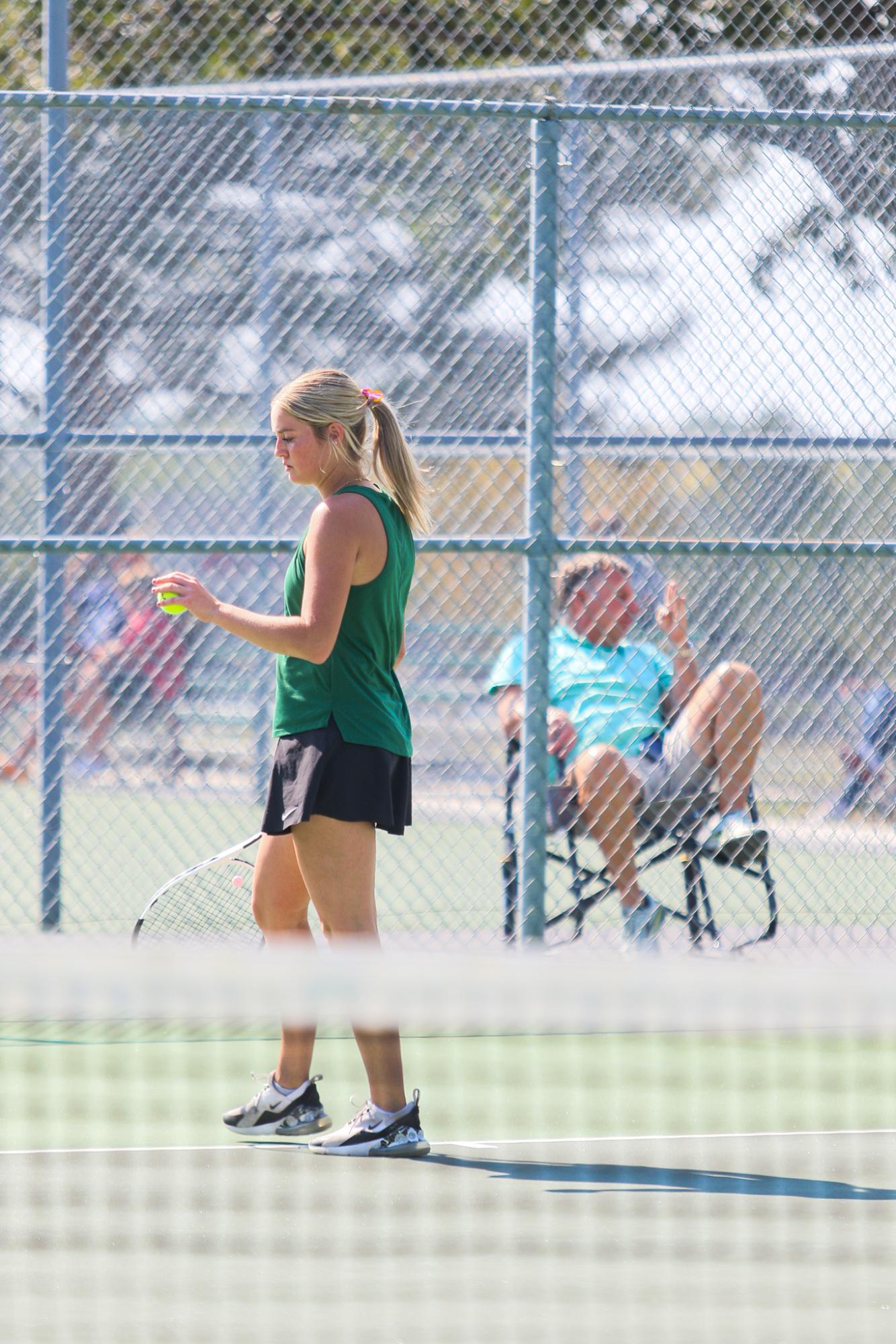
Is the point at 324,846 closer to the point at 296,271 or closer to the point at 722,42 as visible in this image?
the point at 296,271

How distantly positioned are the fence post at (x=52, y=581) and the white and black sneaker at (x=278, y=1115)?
152 cm

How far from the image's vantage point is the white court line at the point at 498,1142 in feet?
12.4

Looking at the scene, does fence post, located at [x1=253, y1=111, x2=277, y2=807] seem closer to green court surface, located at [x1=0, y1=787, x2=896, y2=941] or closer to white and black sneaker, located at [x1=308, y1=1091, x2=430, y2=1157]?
green court surface, located at [x1=0, y1=787, x2=896, y2=941]

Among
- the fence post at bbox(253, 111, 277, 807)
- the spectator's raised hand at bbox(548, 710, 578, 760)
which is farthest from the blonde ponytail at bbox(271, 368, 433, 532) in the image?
the fence post at bbox(253, 111, 277, 807)

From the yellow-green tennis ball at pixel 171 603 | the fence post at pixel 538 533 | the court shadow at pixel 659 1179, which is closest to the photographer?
the yellow-green tennis ball at pixel 171 603

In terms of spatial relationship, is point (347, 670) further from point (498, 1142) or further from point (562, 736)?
point (562, 736)

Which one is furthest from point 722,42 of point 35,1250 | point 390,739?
point 35,1250

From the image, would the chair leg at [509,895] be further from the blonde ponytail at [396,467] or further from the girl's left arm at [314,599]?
the girl's left arm at [314,599]

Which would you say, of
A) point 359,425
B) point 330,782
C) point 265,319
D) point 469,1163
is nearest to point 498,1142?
point 469,1163

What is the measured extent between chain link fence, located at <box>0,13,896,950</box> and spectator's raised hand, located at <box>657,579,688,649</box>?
277mm

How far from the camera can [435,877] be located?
7.92m

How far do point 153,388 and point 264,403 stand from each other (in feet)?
1.42

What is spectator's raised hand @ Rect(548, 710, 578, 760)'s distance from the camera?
5.52 m

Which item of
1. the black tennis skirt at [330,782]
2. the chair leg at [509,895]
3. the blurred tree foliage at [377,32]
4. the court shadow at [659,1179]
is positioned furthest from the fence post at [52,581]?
the blurred tree foliage at [377,32]
